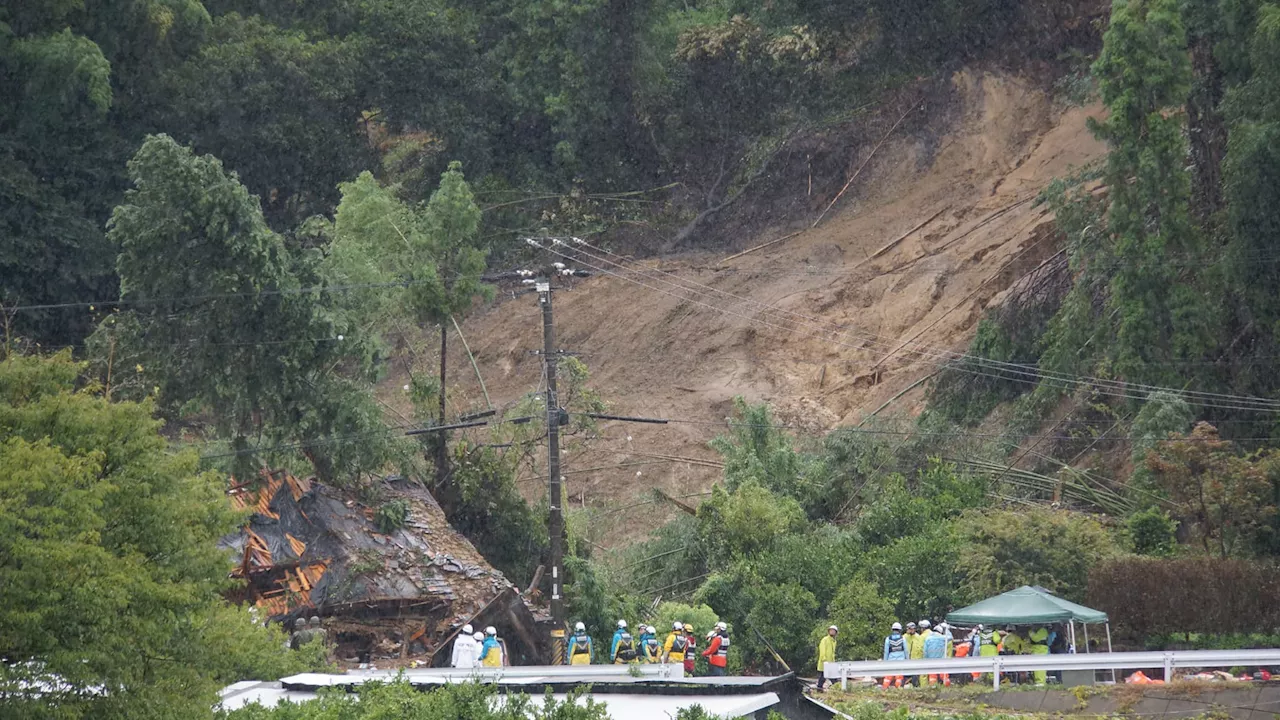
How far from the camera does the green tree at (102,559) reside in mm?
16234

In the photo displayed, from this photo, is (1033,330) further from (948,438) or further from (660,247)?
(660,247)

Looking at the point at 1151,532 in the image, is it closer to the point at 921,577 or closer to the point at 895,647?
the point at 921,577

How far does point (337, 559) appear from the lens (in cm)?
3161

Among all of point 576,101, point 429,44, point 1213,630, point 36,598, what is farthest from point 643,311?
point 36,598

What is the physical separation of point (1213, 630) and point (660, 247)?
995 inches

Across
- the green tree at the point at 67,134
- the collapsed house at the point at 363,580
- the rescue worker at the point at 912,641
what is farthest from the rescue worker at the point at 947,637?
the green tree at the point at 67,134

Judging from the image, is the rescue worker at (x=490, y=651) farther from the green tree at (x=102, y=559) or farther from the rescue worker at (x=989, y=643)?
the rescue worker at (x=989, y=643)

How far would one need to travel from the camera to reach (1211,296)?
35000 millimetres

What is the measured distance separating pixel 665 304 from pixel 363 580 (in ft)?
57.2

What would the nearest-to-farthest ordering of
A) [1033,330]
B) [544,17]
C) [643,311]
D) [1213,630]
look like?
[1213,630] → [1033,330] → [643,311] → [544,17]

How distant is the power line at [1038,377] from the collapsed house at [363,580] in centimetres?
1251

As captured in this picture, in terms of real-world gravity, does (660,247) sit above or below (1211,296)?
above

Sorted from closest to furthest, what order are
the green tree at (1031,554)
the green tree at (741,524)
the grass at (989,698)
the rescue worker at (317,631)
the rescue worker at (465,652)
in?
the grass at (989,698) < the rescue worker at (465,652) < the rescue worker at (317,631) < the green tree at (1031,554) < the green tree at (741,524)

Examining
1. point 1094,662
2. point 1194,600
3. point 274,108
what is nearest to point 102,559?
point 1094,662
